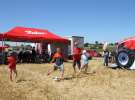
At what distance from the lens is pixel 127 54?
18.9m

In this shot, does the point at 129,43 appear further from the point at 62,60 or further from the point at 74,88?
the point at 74,88

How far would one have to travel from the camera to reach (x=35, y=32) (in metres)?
27.2

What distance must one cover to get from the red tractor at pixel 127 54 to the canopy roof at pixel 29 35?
890 centimetres

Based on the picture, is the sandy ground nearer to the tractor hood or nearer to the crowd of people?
the crowd of people

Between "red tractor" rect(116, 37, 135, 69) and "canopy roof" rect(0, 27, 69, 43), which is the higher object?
"canopy roof" rect(0, 27, 69, 43)

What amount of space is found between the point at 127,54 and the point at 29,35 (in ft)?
32.5

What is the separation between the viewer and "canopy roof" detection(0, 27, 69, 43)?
25188 mm

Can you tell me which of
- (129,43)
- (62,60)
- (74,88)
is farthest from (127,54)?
(74,88)

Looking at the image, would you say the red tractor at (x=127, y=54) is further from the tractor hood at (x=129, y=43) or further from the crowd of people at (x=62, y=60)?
the crowd of people at (x=62, y=60)

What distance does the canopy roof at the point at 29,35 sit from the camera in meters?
25.2

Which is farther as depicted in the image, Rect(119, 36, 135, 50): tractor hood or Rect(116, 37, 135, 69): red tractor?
Rect(119, 36, 135, 50): tractor hood

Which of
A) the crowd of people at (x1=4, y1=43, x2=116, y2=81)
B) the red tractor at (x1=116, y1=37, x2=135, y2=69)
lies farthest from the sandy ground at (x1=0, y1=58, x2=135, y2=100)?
the red tractor at (x1=116, y1=37, x2=135, y2=69)

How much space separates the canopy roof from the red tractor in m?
8.90

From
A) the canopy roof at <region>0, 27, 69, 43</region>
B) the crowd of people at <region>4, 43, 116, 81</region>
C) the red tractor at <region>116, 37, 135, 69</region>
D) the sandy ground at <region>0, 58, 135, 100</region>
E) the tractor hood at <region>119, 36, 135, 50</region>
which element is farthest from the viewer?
Answer: the canopy roof at <region>0, 27, 69, 43</region>
